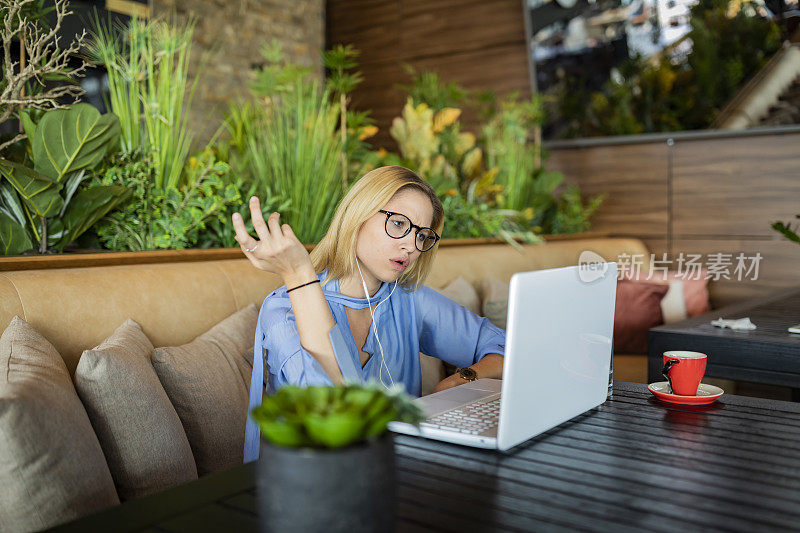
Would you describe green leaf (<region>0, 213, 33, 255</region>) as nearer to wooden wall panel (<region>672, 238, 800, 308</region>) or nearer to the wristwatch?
the wristwatch

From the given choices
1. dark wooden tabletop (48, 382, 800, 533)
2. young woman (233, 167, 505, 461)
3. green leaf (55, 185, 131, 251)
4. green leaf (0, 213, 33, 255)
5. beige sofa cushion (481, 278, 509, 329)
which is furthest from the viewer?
beige sofa cushion (481, 278, 509, 329)

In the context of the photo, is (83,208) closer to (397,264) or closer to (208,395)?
(208,395)

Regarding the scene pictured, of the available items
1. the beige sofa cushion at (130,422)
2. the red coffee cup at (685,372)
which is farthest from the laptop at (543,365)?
the beige sofa cushion at (130,422)

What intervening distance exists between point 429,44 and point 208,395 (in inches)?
174

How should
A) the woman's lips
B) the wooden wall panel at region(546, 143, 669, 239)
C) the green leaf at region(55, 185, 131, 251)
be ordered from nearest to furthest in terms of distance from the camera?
the woman's lips → the green leaf at region(55, 185, 131, 251) → the wooden wall panel at region(546, 143, 669, 239)

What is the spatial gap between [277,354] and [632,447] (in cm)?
68

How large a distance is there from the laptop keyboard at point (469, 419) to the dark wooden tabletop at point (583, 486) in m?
0.04

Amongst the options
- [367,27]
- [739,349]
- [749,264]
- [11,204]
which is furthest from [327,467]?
[367,27]

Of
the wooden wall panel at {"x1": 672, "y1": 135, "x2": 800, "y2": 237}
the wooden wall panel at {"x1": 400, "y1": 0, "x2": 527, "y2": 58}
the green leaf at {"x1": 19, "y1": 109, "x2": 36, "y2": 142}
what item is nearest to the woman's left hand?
the green leaf at {"x1": 19, "y1": 109, "x2": 36, "y2": 142}

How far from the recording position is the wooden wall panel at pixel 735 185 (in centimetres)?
424

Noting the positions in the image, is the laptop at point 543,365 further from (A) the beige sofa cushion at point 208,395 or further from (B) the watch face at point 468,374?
(A) the beige sofa cushion at point 208,395

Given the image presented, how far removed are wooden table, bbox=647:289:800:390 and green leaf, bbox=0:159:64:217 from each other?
1717 mm

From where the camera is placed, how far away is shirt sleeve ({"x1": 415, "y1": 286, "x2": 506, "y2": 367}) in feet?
6.13

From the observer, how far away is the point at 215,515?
0.89m
